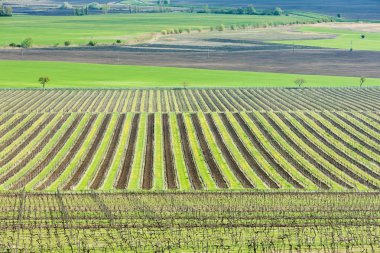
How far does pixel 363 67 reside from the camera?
160250mm

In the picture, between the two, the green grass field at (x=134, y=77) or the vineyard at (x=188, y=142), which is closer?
the vineyard at (x=188, y=142)

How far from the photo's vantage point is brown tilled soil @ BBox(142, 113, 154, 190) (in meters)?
60.6

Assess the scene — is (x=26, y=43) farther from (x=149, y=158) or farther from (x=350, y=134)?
(x=149, y=158)

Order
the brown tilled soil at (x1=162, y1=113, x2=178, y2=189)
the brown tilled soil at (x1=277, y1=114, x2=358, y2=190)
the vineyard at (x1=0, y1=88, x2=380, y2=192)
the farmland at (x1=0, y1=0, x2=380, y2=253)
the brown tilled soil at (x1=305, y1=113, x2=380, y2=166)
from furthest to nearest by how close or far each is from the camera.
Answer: the brown tilled soil at (x1=305, y1=113, x2=380, y2=166), the brown tilled soil at (x1=277, y1=114, x2=358, y2=190), the vineyard at (x1=0, y1=88, x2=380, y2=192), the brown tilled soil at (x1=162, y1=113, x2=178, y2=189), the farmland at (x1=0, y1=0, x2=380, y2=253)

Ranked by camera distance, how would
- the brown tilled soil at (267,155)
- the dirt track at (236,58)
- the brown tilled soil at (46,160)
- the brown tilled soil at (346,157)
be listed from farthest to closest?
the dirt track at (236,58)
the brown tilled soil at (346,157)
the brown tilled soil at (267,155)
the brown tilled soil at (46,160)

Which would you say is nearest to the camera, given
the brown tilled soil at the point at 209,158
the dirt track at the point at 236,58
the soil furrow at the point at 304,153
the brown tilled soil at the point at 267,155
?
the brown tilled soil at the point at 209,158

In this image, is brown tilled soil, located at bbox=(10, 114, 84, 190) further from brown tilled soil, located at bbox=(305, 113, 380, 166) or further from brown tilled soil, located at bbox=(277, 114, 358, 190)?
brown tilled soil, located at bbox=(305, 113, 380, 166)

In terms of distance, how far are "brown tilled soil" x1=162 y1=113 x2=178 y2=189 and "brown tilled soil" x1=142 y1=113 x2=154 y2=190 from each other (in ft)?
4.81

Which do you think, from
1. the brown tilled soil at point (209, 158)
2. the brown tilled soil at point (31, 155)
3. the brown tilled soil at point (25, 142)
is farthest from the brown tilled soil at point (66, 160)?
the brown tilled soil at point (209, 158)

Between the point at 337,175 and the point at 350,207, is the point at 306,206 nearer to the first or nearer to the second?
the point at 350,207

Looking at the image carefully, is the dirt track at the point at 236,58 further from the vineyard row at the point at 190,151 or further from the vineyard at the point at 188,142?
the vineyard row at the point at 190,151

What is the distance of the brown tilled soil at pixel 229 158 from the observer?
61.5 metres

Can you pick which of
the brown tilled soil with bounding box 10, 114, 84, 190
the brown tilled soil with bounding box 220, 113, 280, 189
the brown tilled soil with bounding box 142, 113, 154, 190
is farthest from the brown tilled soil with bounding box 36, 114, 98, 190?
the brown tilled soil with bounding box 220, 113, 280, 189

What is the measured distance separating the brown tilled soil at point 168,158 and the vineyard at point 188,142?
0.10 m
